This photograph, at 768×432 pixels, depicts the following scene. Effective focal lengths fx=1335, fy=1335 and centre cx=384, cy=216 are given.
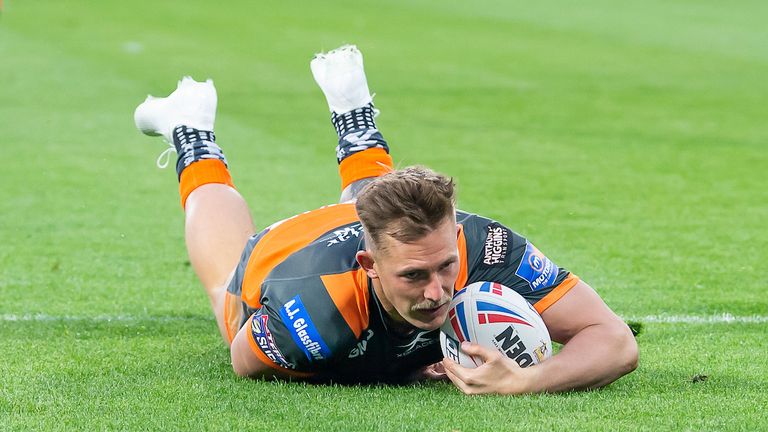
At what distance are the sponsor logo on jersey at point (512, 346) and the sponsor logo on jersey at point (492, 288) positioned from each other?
0.15 metres

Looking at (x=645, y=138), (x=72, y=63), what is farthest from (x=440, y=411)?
(x=72, y=63)

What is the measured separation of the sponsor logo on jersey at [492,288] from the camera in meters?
5.07

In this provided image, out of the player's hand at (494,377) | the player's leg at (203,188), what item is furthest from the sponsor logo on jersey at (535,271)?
the player's leg at (203,188)

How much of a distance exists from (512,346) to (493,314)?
17cm

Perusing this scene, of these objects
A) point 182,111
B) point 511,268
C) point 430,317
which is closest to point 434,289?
point 430,317

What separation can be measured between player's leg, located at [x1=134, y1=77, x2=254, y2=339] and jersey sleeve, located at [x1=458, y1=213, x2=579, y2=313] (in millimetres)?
1359

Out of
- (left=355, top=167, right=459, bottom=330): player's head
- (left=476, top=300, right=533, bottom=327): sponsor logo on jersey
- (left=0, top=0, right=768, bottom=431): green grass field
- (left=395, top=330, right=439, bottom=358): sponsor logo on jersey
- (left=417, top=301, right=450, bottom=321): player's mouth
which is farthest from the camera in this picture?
(left=395, top=330, right=439, bottom=358): sponsor logo on jersey

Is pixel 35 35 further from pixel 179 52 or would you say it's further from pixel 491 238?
pixel 491 238

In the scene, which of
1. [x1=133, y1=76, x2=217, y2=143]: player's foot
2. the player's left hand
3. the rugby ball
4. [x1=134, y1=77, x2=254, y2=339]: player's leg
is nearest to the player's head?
the rugby ball

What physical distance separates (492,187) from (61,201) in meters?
3.43

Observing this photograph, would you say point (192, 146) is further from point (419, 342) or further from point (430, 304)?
point (430, 304)

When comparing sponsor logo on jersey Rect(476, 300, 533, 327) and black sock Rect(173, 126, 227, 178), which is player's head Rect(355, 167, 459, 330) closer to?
sponsor logo on jersey Rect(476, 300, 533, 327)

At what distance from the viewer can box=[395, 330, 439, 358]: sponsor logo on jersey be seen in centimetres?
516

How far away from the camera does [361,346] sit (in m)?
5.07
